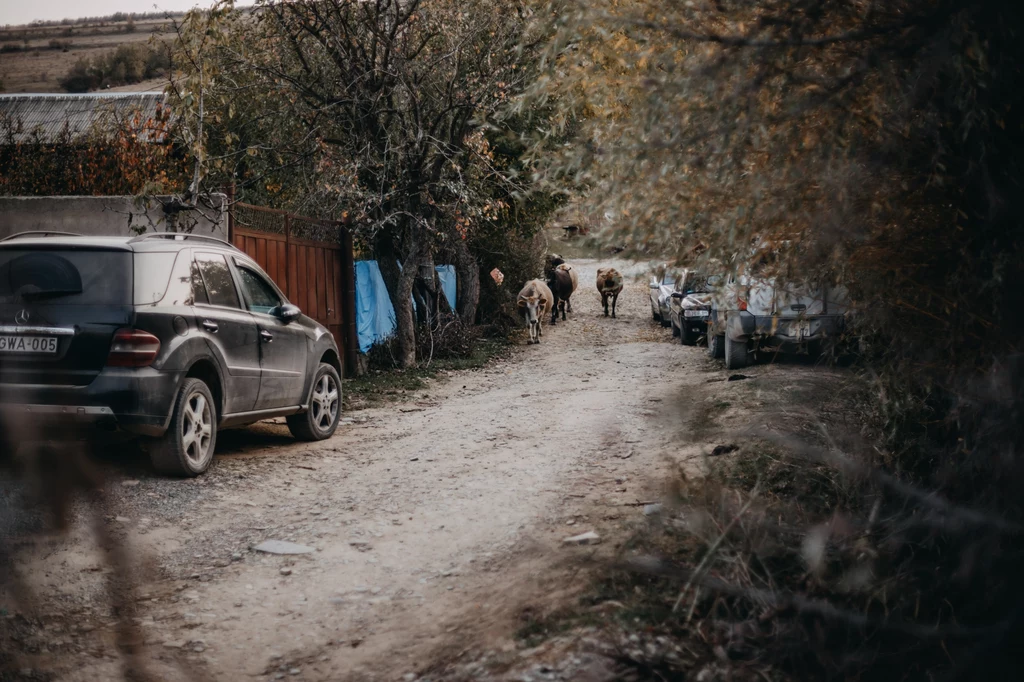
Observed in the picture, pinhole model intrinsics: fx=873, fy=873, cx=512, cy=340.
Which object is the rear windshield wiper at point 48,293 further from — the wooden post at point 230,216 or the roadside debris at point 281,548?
the wooden post at point 230,216

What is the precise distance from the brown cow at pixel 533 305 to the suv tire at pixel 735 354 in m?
7.97

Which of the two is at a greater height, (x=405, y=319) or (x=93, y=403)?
(x=405, y=319)

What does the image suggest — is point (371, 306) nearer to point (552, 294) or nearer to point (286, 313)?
point (286, 313)

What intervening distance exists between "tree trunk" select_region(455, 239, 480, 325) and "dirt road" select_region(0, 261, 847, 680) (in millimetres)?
10393

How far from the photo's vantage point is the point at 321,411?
31.2 feet

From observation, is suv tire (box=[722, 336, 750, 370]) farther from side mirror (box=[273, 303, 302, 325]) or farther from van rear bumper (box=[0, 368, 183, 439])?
van rear bumper (box=[0, 368, 183, 439])

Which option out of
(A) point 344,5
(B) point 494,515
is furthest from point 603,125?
(A) point 344,5

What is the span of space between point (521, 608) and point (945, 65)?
3052 millimetres

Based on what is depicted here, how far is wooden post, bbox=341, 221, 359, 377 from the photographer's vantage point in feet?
46.7

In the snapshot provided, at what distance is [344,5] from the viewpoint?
13508mm

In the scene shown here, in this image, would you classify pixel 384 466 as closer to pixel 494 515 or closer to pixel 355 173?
pixel 494 515

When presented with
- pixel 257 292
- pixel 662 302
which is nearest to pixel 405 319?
pixel 257 292

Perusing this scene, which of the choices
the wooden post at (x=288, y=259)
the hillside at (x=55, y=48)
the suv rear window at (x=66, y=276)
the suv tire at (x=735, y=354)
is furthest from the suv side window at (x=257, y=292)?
the hillside at (x=55, y=48)

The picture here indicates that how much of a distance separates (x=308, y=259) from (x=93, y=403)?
6796mm
